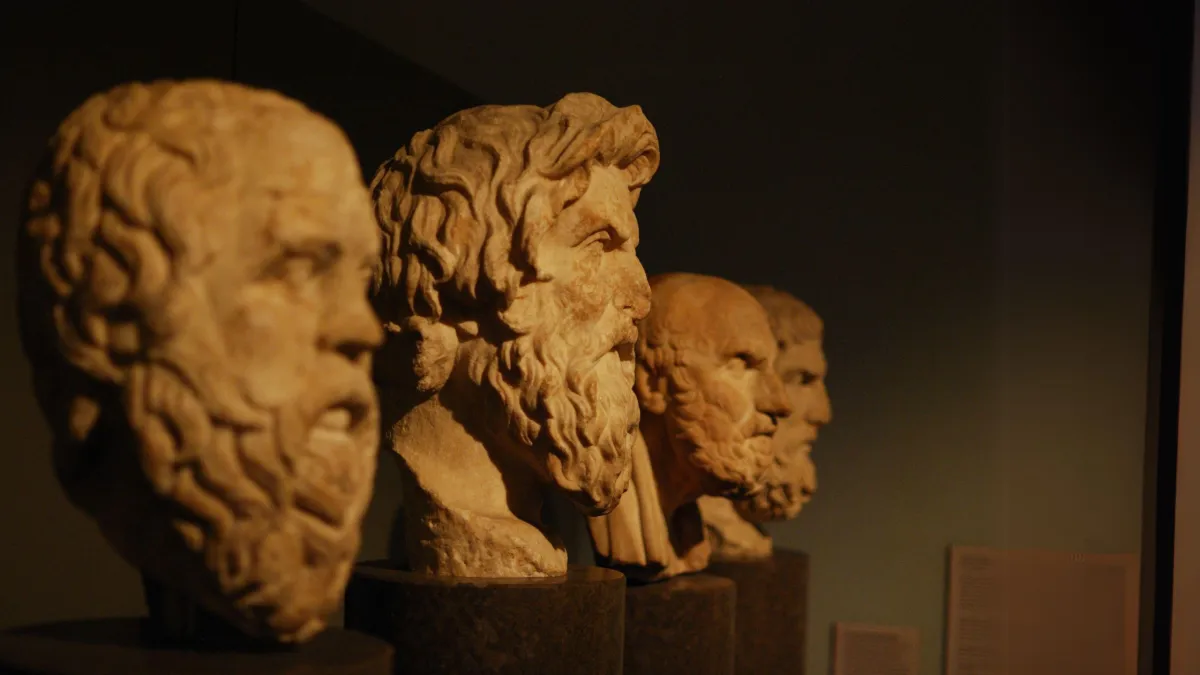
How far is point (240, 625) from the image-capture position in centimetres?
230

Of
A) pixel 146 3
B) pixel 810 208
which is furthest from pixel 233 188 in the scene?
pixel 810 208

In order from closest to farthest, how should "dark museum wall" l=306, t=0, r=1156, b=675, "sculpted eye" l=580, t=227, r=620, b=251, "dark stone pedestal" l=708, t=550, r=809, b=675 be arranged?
"sculpted eye" l=580, t=227, r=620, b=251 < "dark museum wall" l=306, t=0, r=1156, b=675 < "dark stone pedestal" l=708, t=550, r=809, b=675

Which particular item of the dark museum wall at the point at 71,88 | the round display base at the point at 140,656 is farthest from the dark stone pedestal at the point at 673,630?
the round display base at the point at 140,656

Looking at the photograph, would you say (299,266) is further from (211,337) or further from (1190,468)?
(1190,468)

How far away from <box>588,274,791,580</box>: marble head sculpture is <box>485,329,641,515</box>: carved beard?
0.87 metres

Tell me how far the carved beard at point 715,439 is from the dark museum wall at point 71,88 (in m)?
1.44

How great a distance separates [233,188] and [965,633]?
4.17m

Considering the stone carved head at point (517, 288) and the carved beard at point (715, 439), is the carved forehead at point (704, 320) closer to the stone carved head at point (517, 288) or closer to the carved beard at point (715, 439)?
the carved beard at point (715, 439)

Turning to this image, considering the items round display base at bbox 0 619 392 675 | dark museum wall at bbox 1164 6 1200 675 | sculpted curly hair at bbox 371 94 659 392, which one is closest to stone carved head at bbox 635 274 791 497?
sculpted curly hair at bbox 371 94 659 392

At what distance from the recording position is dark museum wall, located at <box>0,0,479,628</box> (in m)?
3.28

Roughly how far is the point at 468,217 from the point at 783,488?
8.26ft

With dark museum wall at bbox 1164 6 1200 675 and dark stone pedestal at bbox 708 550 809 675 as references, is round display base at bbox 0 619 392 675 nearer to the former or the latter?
dark stone pedestal at bbox 708 550 809 675

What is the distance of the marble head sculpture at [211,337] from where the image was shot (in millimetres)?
2131

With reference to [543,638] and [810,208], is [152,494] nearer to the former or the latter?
[543,638]
